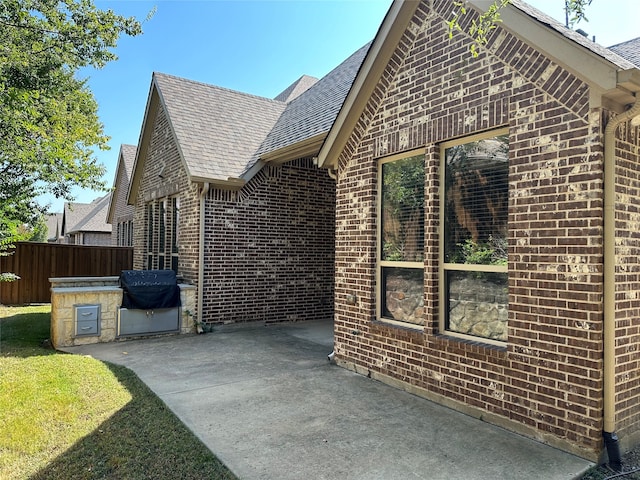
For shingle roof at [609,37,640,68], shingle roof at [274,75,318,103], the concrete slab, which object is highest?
shingle roof at [274,75,318,103]

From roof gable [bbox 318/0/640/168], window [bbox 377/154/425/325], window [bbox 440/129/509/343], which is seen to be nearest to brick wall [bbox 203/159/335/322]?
roof gable [bbox 318/0/640/168]

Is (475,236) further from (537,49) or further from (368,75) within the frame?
(368,75)

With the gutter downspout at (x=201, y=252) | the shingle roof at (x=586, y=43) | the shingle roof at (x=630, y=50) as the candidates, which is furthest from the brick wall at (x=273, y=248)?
the shingle roof at (x=630, y=50)

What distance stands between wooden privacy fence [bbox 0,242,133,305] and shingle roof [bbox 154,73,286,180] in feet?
23.5

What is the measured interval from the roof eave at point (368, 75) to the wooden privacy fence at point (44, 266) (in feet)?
39.9

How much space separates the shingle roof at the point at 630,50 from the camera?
527 cm

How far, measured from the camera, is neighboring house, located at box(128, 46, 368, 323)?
31.2ft

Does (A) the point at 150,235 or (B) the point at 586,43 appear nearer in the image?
(B) the point at 586,43

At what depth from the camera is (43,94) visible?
8.91 metres

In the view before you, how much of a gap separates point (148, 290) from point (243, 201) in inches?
114

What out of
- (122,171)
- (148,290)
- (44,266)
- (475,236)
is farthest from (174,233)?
(122,171)

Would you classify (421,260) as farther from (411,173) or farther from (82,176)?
(82,176)

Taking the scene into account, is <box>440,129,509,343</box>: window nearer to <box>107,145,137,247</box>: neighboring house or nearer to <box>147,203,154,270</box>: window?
<box>147,203,154,270</box>: window

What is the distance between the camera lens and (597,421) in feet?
11.3
